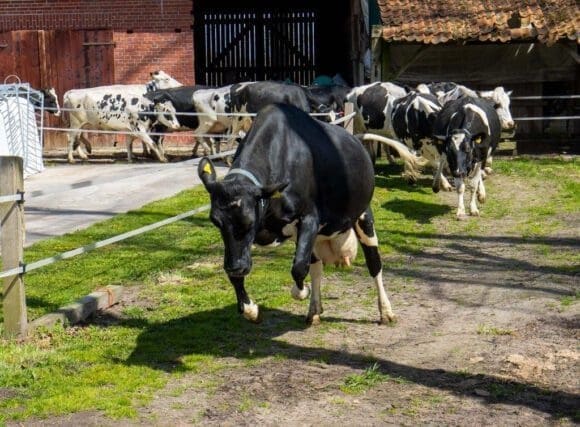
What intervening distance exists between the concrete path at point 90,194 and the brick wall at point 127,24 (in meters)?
5.02

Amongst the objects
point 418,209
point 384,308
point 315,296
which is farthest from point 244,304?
point 418,209

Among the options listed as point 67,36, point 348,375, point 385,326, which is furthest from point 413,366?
point 67,36

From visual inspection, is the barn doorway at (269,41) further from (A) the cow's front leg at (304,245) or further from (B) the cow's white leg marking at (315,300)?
(A) the cow's front leg at (304,245)

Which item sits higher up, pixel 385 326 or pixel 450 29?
pixel 450 29

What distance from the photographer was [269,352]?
7.29 meters

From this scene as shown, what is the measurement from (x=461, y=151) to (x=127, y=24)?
1394 cm

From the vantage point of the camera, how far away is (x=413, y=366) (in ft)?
22.5

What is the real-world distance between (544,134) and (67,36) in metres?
12.1

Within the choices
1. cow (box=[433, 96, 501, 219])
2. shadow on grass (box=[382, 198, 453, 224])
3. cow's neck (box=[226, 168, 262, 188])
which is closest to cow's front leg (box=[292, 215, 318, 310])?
cow's neck (box=[226, 168, 262, 188])

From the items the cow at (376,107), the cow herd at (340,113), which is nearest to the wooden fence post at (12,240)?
the cow herd at (340,113)

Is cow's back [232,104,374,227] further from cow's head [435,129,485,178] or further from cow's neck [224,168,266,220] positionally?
cow's head [435,129,485,178]

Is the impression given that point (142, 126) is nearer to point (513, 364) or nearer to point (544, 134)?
point (544, 134)

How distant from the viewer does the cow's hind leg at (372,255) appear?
810 centimetres

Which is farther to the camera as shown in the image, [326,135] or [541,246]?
[541,246]
